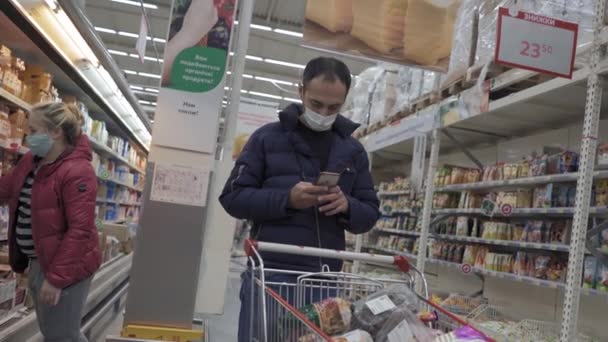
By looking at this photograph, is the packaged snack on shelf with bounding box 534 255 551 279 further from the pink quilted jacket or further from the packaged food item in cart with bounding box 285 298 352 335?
the pink quilted jacket

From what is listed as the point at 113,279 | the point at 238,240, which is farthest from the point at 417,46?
the point at 238,240

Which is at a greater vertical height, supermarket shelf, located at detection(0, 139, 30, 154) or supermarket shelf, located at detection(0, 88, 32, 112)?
supermarket shelf, located at detection(0, 88, 32, 112)

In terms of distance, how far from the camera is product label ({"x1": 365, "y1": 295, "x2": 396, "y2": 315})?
138 cm

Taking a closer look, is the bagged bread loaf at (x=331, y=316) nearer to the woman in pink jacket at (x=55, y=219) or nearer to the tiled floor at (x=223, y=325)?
the woman in pink jacket at (x=55, y=219)

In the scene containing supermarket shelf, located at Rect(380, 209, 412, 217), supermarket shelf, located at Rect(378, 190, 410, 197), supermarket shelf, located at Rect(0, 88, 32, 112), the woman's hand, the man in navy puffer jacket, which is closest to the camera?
the man in navy puffer jacket

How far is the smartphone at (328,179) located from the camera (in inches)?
62.3

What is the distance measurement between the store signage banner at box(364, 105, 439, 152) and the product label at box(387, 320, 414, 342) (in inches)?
137

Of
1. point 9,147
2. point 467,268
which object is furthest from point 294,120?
point 467,268

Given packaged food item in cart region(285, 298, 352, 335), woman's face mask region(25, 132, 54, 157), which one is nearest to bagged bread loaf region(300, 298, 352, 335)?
packaged food item in cart region(285, 298, 352, 335)

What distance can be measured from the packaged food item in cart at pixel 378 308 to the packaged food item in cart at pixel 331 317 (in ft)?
0.11

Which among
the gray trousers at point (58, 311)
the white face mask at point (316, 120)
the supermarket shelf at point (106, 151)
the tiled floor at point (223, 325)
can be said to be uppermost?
the supermarket shelf at point (106, 151)

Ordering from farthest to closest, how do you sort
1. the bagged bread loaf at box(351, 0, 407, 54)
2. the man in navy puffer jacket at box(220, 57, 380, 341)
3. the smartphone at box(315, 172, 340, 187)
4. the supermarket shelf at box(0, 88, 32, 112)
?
the bagged bread loaf at box(351, 0, 407, 54) < the supermarket shelf at box(0, 88, 32, 112) < the man in navy puffer jacket at box(220, 57, 380, 341) < the smartphone at box(315, 172, 340, 187)

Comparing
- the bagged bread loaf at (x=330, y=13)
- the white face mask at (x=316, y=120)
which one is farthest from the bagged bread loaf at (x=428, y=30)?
the white face mask at (x=316, y=120)

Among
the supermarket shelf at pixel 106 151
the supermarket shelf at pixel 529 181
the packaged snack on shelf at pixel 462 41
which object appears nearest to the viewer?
the supermarket shelf at pixel 529 181
